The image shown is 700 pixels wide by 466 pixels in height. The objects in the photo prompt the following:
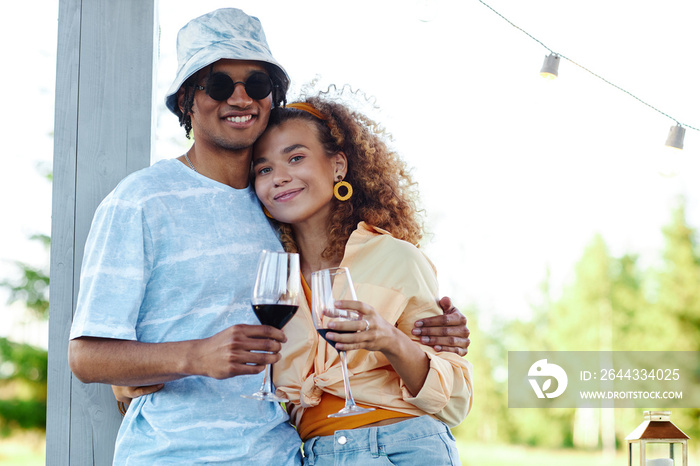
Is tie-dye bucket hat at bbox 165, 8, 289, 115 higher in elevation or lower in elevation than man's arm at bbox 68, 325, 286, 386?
higher

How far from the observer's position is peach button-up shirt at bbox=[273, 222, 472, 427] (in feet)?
6.42

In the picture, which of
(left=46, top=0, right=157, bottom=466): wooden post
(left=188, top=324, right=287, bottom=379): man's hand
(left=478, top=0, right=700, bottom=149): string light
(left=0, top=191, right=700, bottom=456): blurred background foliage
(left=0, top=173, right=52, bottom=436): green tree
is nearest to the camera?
(left=188, top=324, right=287, bottom=379): man's hand

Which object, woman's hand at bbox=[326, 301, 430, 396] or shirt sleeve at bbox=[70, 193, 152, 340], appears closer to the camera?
woman's hand at bbox=[326, 301, 430, 396]

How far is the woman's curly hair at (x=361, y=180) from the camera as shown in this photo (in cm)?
230

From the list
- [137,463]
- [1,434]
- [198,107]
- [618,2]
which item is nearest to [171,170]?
[198,107]

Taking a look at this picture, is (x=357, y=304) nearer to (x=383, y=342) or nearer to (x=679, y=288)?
(x=383, y=342)

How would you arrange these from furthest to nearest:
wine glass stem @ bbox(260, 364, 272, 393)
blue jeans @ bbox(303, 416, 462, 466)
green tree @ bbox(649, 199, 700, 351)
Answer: green tree @ bbox(649, 199, 700, 351), blue jeans @ bbox(303, 416, 462, 466), wine glass stem @ bbox(260, 364, 272, 393)

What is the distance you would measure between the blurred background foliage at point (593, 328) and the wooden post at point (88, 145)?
15663 millimetres

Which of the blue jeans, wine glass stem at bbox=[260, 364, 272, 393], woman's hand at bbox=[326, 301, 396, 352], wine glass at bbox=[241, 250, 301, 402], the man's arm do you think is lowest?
the blue jeans

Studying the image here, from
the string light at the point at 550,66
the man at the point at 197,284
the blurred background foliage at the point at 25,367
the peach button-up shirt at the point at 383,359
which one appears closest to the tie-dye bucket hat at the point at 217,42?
the man at the point at 197,284

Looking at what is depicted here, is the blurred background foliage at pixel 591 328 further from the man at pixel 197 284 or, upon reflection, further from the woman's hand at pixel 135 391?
the woman's hand at pixel 135 391

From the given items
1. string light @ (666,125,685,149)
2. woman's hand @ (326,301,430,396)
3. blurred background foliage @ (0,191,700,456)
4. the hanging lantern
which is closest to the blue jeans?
woman's hand @ (326,301,430,396)

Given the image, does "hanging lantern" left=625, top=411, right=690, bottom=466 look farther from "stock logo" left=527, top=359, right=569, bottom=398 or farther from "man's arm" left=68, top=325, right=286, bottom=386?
"stock logo" left=527, top=359, right=569, bottom=398

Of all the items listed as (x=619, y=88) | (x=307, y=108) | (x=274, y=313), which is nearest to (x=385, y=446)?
(x=274, y=313)
